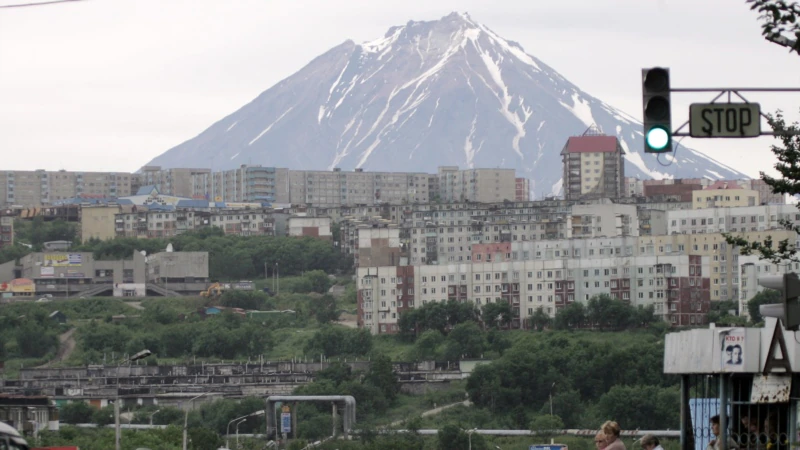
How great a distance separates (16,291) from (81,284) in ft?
18.5

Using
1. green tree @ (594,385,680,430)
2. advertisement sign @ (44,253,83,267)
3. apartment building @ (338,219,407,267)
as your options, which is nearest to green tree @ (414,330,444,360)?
green tree @ (594,385,680,430)

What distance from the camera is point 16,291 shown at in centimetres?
17600

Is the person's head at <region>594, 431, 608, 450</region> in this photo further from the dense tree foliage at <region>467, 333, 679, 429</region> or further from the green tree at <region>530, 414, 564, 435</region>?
the dense tree foliage at <region>467, 333, 679, 429</region>

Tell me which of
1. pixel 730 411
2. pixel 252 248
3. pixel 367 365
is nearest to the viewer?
pixel 730 411

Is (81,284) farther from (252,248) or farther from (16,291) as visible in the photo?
(252,248)

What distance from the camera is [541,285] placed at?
156m

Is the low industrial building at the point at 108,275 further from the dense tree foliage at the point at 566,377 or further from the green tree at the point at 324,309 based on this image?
the dense tree foliage at the point at 566,377

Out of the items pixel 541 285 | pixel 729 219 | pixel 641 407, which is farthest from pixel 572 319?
pixel 641 407

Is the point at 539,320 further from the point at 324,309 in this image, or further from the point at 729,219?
the point at 729,219

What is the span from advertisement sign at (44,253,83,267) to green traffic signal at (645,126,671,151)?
15837cm

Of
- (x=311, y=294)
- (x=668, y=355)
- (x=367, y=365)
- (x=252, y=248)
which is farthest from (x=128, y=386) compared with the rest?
(x=668, y=355)

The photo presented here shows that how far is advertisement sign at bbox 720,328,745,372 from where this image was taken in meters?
26.6

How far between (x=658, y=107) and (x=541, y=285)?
134m

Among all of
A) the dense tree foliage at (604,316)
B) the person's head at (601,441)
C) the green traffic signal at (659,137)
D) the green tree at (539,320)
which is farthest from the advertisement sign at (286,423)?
the green traffic signal at (659,137)
